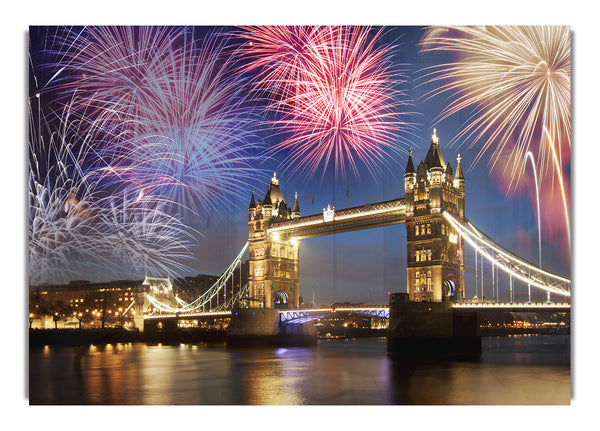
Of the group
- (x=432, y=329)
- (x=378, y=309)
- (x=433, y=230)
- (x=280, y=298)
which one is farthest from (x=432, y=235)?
(x=280, y=298)

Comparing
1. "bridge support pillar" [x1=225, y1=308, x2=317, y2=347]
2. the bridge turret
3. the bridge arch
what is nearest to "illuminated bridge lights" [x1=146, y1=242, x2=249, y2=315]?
the bridge turret

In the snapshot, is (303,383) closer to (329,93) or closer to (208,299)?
(329,93)

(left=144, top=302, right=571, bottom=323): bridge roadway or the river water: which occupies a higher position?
(left=144, top=302, right=571, bottom=323): bridge roadway

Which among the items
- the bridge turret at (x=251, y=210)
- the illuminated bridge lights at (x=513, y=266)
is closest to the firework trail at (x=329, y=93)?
the illuminated bridge lights at (x=513, y=266)

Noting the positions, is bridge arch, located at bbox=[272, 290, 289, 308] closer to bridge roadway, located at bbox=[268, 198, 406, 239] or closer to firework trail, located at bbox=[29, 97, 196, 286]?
→ bridge roadway, located at bbox=[268, 198, 406, 239]

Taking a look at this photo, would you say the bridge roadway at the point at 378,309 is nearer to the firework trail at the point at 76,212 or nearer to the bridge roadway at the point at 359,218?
the bridge roadway at the point at 359,218
